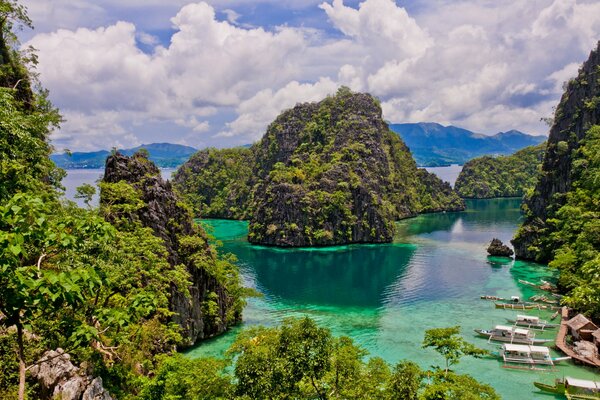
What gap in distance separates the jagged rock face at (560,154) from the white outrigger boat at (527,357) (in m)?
33.8

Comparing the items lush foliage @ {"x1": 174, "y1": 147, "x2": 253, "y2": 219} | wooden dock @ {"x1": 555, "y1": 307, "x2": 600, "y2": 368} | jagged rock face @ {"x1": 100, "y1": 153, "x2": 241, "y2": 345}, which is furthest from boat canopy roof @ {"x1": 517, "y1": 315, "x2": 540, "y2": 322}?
lush foliage @ {"x1": 174, "y1": 147, "x2": 253, "y2": 219}

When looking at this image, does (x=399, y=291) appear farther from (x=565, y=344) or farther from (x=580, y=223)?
(x=580, y=223)

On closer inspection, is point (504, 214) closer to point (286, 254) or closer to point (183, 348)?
point (286, 254)

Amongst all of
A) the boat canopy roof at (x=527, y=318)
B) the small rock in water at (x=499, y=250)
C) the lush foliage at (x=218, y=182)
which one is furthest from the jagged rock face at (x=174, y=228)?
the lush foliage at (x=218, y=182)

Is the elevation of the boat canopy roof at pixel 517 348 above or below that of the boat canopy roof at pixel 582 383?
above

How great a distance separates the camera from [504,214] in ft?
360

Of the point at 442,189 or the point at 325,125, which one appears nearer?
the point at 325,125

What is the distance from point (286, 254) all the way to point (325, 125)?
5224 cm

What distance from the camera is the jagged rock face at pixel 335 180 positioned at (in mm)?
78438

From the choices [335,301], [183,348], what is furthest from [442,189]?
[183,348]

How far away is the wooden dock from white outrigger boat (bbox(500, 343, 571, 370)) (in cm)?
64

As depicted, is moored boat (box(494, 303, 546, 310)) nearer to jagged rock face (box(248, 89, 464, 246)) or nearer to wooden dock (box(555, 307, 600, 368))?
wooden dock (box(555, 307, 600, 368))

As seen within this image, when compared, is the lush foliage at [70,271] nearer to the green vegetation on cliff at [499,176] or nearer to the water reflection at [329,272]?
the water reflection at [329,272]

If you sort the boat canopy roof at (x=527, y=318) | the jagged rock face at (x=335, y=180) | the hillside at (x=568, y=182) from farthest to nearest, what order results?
the jagged rock face at (x=335, y=180)
the hillside at (x=568, y=182)
the boat canopy roof at (x=527, y=318)
